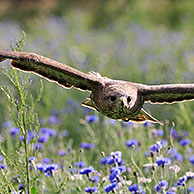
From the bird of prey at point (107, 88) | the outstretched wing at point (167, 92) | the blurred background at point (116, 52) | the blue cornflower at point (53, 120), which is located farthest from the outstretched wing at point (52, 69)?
the blue cornflower at point (53, 120)

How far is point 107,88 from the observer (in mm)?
2502

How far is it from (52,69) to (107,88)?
1.03ft

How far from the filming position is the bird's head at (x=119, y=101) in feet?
7.93

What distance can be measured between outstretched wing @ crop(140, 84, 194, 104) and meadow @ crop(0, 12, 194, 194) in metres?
0.24

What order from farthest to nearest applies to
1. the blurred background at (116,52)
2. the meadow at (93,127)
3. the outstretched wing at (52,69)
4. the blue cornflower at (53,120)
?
the blurred background at (116,52)
the blue cornflower at (53,120)
the meadow at (93,127)
the outstretched wing at (52,69)

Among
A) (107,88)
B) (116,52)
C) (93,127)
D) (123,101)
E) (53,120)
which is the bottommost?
(123,101)

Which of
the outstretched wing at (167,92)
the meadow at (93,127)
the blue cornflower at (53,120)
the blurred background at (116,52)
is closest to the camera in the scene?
the outstretched wing at (167,92)

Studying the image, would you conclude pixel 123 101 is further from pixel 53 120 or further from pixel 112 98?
pixel 53 120

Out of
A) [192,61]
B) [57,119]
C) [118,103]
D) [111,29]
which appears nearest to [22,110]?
[118,103]

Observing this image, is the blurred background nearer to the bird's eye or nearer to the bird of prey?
the bird of prey

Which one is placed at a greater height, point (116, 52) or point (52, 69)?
point (116, 52)

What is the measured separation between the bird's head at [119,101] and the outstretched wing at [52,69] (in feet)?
0.36

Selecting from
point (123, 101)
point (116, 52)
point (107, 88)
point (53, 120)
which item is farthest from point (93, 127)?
point (116, 52)

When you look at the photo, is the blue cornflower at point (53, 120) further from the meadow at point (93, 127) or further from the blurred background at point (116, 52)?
the blurred background at point (116, 52)
